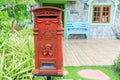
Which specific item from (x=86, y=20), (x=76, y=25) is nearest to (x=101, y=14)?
(x=86, y=20)

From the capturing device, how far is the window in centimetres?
1070

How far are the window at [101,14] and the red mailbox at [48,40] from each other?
8.32 meters

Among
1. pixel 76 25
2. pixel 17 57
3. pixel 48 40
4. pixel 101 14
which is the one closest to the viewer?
pixel 48 40

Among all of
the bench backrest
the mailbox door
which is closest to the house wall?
the bench backrest

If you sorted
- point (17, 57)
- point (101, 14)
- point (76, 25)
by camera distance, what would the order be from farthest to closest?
point (101, 14), point (76, 25), point (17, 57)

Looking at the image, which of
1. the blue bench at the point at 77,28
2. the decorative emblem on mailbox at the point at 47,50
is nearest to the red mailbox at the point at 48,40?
the decorative emblem on mailbox at the point at 47,50

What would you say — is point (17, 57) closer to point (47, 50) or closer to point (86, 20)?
point (47, 50)

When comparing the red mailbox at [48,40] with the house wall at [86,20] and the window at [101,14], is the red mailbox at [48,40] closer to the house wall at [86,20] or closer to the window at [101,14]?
the house wall at [86,20]

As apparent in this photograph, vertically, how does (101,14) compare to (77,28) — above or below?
above

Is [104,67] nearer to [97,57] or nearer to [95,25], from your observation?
[97,57]

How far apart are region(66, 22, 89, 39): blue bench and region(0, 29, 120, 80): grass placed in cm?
559

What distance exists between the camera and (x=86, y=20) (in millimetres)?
10734

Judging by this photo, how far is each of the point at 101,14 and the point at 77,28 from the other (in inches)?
61.0

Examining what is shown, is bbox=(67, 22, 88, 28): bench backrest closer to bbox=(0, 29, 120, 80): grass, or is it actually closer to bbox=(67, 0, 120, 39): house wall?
bbox=(67, 0, 120, 39): house wall
